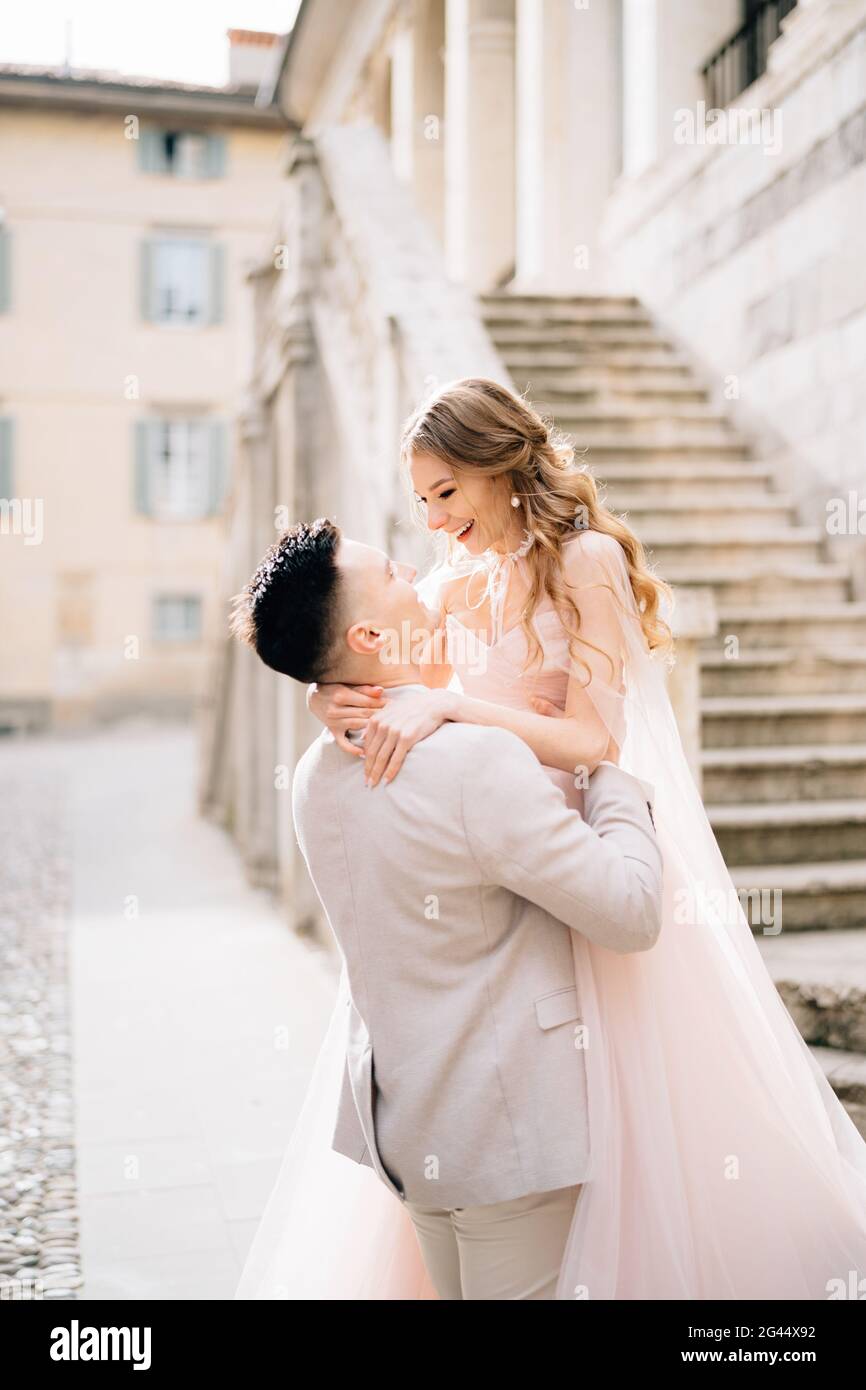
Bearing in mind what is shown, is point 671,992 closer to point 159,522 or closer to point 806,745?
point 806,745

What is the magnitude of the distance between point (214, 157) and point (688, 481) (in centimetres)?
1840

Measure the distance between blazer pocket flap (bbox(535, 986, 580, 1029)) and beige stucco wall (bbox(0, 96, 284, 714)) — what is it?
2042 cm

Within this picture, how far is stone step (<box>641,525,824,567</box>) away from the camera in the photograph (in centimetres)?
637

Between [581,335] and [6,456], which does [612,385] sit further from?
[6,456]

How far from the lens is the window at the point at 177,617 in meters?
22.8

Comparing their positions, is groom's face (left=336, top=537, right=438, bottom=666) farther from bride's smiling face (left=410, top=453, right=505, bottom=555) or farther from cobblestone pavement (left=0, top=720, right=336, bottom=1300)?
cobblestone pavement (left=0, top=720, right=336, bottom=1300)

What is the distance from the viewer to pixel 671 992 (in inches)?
84.9

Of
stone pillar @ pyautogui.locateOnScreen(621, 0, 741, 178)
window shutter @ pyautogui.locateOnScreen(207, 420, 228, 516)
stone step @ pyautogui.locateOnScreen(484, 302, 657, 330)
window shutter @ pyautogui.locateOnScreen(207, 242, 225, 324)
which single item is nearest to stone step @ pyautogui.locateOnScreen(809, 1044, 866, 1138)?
stone step @ pyautogui.locateOnScreen(484, 302, 657, 330)

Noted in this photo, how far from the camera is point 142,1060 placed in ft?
17.3

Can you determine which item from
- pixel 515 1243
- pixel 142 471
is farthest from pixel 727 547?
pixel 142 471

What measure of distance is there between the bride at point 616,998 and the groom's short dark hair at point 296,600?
0.34 ft

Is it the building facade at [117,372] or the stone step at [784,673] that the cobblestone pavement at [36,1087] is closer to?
the stone step at [784,673]
